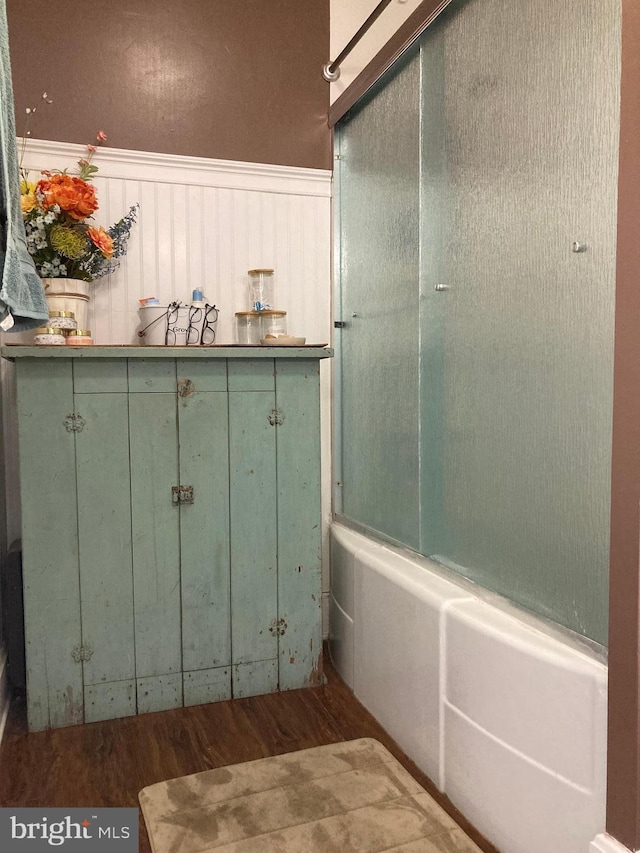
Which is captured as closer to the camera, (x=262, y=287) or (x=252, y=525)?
(x=252, y=525)

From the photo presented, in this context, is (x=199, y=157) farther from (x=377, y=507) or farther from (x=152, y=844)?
(x=152, y=844)

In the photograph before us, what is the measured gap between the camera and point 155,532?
1.98 meters

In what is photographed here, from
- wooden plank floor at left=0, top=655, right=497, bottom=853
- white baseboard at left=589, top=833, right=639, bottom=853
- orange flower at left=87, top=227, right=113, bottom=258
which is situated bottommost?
wooden plank floor at left=0, top=655, right=497, bottom=853

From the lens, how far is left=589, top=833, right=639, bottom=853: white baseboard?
110cm

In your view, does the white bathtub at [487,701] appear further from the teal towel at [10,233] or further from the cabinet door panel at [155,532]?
the teal towel at [10,233]

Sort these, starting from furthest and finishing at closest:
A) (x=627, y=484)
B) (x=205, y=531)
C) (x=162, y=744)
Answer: (x=205, y=531)
(x=162, y=744)
(x=627, y=484)

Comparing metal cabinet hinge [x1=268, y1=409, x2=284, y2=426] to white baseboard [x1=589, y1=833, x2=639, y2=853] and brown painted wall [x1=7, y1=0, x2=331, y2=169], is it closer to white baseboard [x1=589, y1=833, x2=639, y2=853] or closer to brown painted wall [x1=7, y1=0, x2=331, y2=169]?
brown painted wall [x1=7, y1=0, x2=331, y2=169]

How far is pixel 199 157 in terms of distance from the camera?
2.31m

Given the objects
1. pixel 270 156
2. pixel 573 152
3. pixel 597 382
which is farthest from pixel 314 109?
pixel 597 382

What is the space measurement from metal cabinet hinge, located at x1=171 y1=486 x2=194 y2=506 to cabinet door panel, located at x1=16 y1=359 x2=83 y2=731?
281 mm

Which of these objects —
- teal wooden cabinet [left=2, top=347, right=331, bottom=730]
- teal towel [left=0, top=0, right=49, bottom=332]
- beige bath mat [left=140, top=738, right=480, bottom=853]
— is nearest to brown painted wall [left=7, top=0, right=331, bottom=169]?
teal wooden cabinet [left=2, top=347, right=331, bottom=730]

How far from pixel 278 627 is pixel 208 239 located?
136cm

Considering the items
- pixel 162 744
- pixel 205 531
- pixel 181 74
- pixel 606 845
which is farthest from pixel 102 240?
pixel 606 845

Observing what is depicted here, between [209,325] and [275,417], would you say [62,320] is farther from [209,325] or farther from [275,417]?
[275,417]
